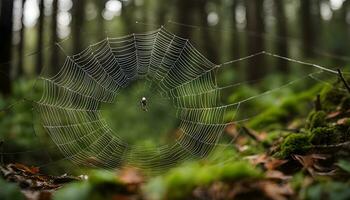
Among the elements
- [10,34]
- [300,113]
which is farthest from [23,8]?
[300,113]

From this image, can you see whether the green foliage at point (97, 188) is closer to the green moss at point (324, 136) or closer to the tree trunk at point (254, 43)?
the green moss at point (324, 136)

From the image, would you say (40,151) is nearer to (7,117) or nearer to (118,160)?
(7,117)

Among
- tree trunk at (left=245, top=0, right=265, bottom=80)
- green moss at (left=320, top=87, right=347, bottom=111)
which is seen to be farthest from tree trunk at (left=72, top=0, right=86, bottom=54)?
green moss at (left=320, top=87, right=347, bottom=111)

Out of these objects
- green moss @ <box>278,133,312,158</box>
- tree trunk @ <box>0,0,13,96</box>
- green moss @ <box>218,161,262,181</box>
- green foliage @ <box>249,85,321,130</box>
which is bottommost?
green foliage @ <box>249,85,321,130</box>

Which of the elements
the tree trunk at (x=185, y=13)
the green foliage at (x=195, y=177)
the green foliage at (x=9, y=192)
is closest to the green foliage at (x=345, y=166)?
the green foliage at (x=195, y=177)

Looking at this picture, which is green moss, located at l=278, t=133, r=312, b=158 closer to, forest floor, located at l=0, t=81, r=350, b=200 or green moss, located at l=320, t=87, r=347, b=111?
forest floor, located at l=0, t=81, r=350, b=200

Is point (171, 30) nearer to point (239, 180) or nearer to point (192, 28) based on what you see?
point (192, 28)
